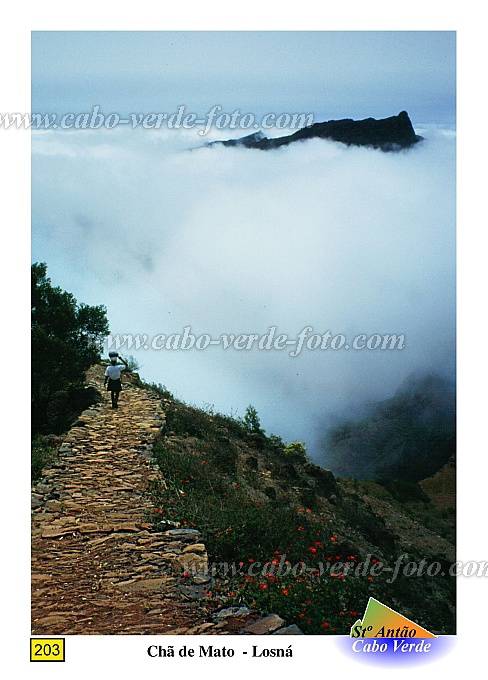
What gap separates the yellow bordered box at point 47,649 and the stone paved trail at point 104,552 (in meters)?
0.10

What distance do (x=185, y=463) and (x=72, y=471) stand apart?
151cm

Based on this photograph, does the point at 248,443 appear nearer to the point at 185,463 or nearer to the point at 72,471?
the point at 185,463

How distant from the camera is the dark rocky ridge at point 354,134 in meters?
9.27

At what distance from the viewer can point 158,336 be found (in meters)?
9.20

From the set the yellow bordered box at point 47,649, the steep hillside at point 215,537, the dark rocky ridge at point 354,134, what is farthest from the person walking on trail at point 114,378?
the yellow bordered box at point 47,649

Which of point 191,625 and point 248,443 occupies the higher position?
point 248,443

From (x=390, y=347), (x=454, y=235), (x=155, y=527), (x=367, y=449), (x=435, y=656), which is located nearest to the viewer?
(x=435, y=656)

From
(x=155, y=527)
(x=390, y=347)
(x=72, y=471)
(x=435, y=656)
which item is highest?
(x=390, y=347)

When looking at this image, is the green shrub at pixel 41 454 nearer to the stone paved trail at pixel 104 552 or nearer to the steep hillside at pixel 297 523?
the stone paved trail at pixel 104 552

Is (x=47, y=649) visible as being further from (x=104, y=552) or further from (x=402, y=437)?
(x=402, y=437)

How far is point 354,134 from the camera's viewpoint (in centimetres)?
942

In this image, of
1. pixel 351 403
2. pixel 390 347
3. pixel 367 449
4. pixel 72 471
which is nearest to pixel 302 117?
pixel 390 347

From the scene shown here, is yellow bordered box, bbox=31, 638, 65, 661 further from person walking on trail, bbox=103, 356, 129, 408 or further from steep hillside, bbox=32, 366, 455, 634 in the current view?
person walking on trail, bbox=103, 356, 129, 408

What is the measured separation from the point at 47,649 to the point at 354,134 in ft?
24.1
